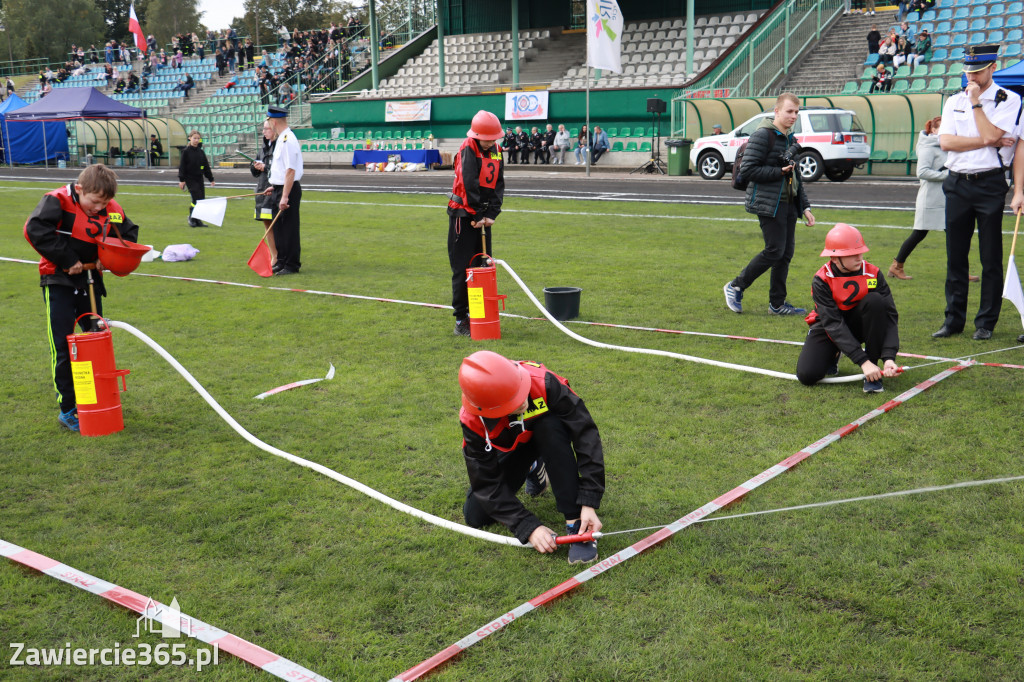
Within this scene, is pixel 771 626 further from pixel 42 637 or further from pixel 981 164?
pixel 981 164

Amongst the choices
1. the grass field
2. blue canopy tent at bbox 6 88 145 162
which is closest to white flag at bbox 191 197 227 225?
the grass field

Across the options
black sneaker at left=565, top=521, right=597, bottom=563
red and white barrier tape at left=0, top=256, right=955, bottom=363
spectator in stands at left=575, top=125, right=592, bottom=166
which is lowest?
black sneaker at left=565, top=521, right=597, bottom=563

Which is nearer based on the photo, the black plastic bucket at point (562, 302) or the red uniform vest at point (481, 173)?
the red uniform vest at point (481, 173)

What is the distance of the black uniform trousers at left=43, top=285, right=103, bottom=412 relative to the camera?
18.3ft

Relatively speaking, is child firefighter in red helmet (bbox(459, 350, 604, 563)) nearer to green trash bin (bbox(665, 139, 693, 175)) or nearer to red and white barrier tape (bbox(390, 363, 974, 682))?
red and white barrier tape (bbox(390, 363, 974, 682))

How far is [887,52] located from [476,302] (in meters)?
26.6

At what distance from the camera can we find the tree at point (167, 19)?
286 ft

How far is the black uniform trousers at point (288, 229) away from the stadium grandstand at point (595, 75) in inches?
673

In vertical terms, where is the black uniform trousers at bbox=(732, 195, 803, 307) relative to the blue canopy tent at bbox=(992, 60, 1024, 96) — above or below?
below

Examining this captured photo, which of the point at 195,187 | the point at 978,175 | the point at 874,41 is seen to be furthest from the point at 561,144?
the point at 978,175

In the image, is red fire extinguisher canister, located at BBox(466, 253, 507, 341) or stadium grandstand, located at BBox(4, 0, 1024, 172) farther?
stadium grandstand, located at BBox(4, 0, 1024, 172)

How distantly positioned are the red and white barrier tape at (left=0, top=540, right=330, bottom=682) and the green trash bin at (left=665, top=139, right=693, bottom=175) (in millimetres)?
25499

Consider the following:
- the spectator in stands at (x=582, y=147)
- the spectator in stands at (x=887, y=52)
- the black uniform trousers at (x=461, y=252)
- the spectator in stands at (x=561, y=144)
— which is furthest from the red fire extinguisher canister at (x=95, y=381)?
the spectator in stands at (x=561, y=144)

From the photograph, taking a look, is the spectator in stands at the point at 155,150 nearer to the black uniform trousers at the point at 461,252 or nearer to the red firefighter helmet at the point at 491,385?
the black uniform trousers at the point at 461,252
